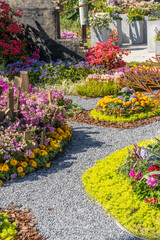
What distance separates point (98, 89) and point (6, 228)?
505cm

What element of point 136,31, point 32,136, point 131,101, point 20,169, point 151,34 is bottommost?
point 20,169

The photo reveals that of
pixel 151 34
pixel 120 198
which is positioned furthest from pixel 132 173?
pixel 151 34

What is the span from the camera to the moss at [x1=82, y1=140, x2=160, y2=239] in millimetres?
3244

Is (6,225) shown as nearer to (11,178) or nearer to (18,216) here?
(18,216)

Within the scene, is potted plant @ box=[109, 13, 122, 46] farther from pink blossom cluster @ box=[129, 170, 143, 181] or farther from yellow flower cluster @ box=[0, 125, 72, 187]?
pink blossom cluster @ box=[129, 170, 143, 181]

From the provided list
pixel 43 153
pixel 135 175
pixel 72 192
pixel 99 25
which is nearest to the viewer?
pixel 135 175

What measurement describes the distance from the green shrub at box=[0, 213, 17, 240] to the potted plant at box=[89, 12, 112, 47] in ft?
30.8

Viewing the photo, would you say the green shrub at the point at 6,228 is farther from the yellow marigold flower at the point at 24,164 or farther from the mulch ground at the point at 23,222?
the yellow marigold flower at the point at 24,164

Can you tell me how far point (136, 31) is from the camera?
15.5 meters

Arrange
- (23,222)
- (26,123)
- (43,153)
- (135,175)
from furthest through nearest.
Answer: (26,123)
(43,153)
(135,175)
(23,222)

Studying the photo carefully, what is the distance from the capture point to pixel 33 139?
4.60 metres

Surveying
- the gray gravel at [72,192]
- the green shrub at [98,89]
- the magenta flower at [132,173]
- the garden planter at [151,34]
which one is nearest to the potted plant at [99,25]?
the garden planter at [151,34]

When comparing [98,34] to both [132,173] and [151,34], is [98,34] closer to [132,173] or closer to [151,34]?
[151,34]

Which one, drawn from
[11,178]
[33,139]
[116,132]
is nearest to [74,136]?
[116,132]
